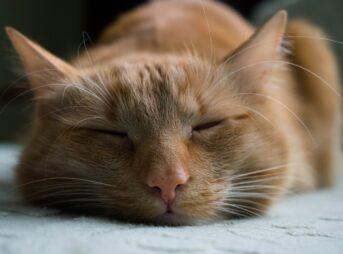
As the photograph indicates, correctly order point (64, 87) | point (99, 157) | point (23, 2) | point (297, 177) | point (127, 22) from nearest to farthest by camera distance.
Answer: point (99, 157) < point (64, 87) < point (297, 177) < point (127, 22) < point (23, 2)

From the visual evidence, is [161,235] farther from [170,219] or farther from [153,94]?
[153,94]

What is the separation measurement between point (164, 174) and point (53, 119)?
1.44ft

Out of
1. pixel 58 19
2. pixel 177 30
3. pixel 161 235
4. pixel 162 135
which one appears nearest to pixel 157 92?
pixel 162 135

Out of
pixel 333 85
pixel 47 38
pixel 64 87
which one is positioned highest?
pixel 47 38

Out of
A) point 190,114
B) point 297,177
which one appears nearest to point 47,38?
point 297,177

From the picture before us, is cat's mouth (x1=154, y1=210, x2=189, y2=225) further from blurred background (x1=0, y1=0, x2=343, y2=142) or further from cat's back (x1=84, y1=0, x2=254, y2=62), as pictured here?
blurred background (x1=0, y1=0, x2=343, y2=142)

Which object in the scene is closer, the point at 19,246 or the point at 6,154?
the point at 19,246

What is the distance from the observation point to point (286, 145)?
1508 mm

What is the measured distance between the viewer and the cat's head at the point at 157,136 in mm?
1215

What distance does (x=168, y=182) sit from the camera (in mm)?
1154

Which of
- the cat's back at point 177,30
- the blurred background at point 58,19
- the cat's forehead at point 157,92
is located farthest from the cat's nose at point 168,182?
the blurred background at point 58,19

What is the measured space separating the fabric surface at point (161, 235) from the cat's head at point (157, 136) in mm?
65

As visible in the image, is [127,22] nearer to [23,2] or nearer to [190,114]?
[190,114]

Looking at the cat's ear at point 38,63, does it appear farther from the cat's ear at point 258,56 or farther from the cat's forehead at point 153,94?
the cat's ear at point 258,56
